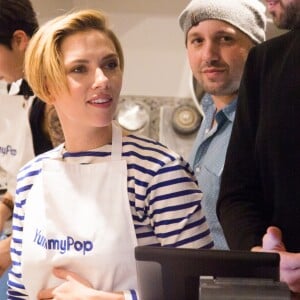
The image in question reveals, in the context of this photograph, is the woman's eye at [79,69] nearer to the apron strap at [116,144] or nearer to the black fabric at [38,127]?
the apron strap at [116,144]

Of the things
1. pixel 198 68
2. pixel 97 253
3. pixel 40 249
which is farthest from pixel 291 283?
pixel 198 68

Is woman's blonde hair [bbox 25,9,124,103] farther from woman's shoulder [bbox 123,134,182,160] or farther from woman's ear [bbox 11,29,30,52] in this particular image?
woman's ear [bbox 11,29,30,52]

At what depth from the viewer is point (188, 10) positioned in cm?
122

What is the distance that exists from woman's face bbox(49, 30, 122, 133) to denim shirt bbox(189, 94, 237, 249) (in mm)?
339

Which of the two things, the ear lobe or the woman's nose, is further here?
the ear lobe

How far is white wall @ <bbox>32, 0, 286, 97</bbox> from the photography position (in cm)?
180

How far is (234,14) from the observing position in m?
1.17

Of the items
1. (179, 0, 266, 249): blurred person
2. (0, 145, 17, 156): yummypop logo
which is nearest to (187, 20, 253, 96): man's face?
(179, 0, 266, 249): blurred person

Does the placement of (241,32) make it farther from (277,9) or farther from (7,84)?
(7,84)

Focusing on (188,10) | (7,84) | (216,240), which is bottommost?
(216,240)

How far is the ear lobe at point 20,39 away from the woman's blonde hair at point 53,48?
361 millimetres

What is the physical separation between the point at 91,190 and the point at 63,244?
0.10 m

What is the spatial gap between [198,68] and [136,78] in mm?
625

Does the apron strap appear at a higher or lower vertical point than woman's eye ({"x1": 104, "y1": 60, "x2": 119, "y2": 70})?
lower
